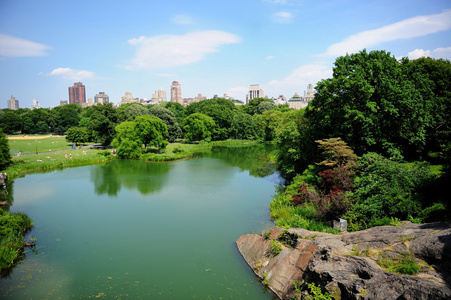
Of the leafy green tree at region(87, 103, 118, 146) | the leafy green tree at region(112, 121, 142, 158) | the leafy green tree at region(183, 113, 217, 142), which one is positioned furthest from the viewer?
the leafy green tree at region(183, 113, 217, 142)

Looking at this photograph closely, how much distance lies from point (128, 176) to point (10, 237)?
1556cm

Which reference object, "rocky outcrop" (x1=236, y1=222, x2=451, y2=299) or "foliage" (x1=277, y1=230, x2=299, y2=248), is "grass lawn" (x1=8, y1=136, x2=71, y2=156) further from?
"rocky outcrop" (x1=236, y1=222, x2=451, y2=299)

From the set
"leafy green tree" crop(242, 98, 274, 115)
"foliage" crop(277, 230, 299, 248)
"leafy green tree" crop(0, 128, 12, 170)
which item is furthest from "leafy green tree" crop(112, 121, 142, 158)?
"leafy green tree" crop(242, 98, 274, 115)

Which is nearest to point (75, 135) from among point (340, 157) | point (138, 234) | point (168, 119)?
point (168, 119)

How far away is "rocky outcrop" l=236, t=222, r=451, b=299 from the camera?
677 centimetres

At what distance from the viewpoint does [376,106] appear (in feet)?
60.4

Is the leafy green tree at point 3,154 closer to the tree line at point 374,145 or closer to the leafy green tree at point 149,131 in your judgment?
the leafy green tree at point 149,131

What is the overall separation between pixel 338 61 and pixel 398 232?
1539cm

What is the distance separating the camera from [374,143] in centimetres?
1798

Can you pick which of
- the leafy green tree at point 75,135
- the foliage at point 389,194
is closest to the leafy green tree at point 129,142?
the leafy green tree at point 75,135

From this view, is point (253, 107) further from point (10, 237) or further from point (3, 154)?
point (10, 237)

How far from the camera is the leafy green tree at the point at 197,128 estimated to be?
54.8 metres

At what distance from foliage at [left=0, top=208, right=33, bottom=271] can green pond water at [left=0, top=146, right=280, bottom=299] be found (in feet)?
1.64

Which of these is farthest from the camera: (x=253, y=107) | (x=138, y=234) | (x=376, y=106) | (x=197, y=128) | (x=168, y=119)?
(x=253, y=107)
